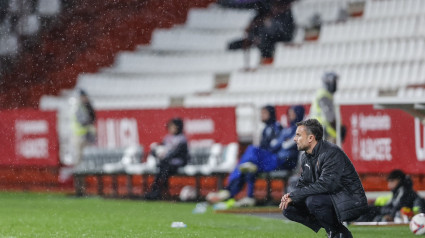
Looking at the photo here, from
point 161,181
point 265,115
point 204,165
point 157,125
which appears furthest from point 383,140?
point 157,125

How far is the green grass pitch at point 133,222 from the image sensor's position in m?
10.8

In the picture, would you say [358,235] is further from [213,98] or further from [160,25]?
Result: [160,25]

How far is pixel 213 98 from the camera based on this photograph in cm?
2377

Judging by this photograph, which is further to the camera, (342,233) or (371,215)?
(371,215)

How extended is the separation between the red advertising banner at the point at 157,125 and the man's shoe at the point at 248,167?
7.38ft

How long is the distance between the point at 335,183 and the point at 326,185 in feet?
0.25

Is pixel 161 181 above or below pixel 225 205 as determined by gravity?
above

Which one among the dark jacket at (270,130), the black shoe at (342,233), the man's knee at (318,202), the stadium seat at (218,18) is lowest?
the black shoe at (342,233)

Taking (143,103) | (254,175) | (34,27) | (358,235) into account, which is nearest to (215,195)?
(254,175)

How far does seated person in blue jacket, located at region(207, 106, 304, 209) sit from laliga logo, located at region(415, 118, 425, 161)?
1.69 metres

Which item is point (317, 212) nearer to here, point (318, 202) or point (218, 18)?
point (318, 202)

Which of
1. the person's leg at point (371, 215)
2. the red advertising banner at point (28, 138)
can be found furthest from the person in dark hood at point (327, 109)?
the red advertising banner at point (28, 138)

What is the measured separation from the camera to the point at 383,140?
15078 mm

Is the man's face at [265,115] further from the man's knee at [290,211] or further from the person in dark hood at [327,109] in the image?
the man's knee at [290,211]
